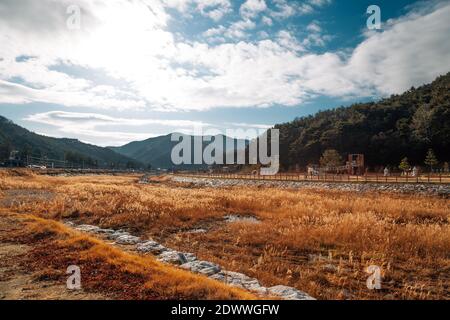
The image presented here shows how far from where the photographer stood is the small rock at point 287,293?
7.16 m

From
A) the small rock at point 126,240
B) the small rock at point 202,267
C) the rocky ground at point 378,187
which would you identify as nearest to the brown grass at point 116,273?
the small rock at point 202,267

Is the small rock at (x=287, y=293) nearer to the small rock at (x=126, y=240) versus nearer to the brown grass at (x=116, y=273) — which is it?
the brown grass at (x=116, y=273)

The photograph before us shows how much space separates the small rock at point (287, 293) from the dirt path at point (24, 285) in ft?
13.6

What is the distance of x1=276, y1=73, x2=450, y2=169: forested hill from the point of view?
84375 millimetres

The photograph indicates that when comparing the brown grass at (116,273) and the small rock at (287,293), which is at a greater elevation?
the brown grass at (116,273)

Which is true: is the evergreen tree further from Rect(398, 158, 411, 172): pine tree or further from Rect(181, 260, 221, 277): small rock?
Rect(181, 260, 221, 277): small rock

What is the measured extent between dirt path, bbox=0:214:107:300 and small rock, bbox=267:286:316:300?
4.16m

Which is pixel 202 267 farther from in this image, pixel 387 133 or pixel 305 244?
pixel 387 133

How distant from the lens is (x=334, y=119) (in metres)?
126

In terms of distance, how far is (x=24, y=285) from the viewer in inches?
296

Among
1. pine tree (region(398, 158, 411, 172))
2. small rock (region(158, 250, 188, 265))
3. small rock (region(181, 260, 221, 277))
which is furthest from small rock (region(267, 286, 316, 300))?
pine tree (region(398, 158, 411, 172))

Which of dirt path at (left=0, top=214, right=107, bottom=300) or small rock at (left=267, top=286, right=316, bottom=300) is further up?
dirt path at (left=0, top=214, right=107, bottom=300)

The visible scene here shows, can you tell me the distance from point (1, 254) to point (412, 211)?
23.4 m
